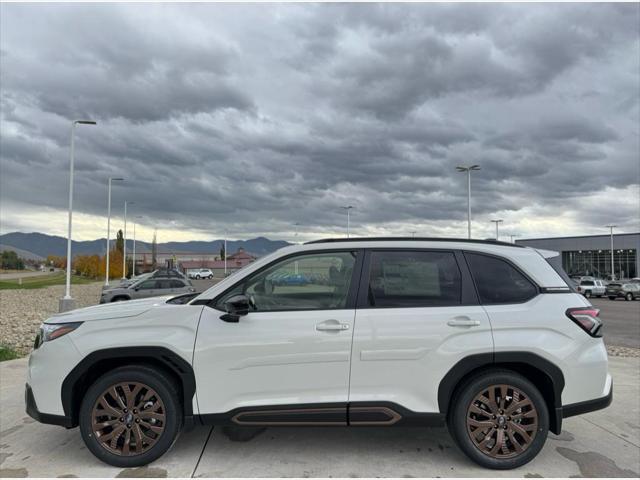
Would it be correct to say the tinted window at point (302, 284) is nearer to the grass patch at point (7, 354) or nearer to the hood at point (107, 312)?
the hood at point (107, 312)

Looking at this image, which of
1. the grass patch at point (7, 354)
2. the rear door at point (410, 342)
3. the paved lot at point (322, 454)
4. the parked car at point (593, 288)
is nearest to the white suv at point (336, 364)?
the rear door at point (410, 342)

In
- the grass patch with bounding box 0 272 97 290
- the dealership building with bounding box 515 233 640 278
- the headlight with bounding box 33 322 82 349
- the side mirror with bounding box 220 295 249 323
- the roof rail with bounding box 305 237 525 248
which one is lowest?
the grass patch with bounding box 0 272 97 290

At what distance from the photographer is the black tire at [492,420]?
364 centimetres

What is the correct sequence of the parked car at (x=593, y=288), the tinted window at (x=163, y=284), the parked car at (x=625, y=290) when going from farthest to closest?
1. the parked car at (x=593, y=288)
2. the parked car at (x=625, y=290)
3. the tinted window at (x=163, y=284)

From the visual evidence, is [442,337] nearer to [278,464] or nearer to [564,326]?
[564,326]

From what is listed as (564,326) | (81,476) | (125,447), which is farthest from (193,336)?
(564,326)

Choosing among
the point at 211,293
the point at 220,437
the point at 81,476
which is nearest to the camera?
the point at 81,476

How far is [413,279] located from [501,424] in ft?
4.31

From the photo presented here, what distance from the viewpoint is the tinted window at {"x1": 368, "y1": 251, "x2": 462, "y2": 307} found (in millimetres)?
3756

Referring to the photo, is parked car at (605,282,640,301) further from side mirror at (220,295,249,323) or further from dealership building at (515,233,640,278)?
dealership building at (515,233,640,278)

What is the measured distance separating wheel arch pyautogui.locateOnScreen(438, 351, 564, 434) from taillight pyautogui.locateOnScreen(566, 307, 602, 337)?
41 centimetres

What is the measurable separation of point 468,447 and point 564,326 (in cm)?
122

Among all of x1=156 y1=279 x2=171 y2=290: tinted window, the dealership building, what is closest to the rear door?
x1=156 y1=279 x2=171 y2=290: tinted window

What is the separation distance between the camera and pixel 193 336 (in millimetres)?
3641
